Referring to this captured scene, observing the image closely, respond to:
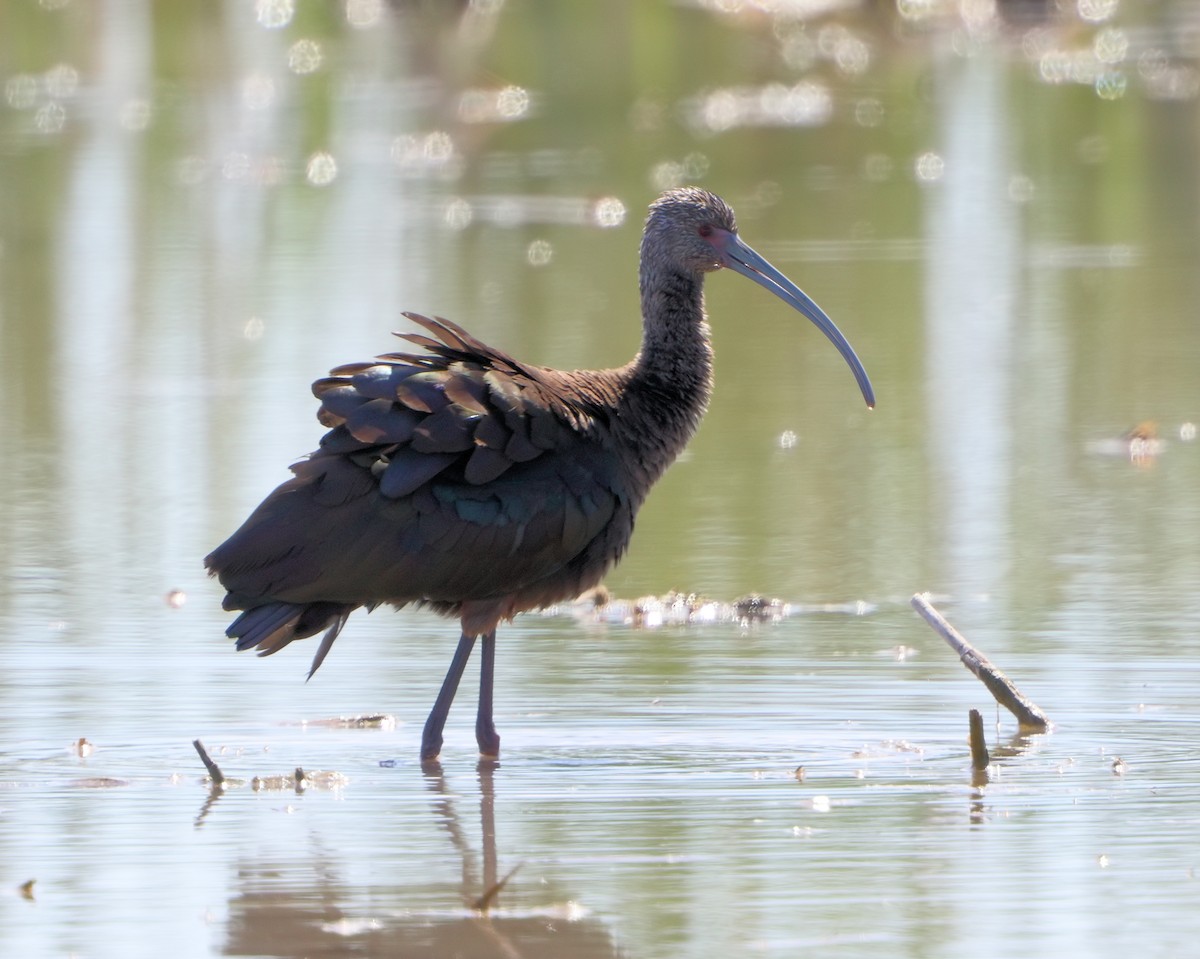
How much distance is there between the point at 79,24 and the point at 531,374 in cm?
3850

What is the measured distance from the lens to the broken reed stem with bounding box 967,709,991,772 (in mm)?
6871

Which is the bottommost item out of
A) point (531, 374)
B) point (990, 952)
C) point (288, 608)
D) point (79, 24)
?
point (990, 952)

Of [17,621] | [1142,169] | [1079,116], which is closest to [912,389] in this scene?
[17,621]

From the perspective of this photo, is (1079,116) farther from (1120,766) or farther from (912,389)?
(1120,766)

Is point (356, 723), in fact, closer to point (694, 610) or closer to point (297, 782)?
point (297, 782)

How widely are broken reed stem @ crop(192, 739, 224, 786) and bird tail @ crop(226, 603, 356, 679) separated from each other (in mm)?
427

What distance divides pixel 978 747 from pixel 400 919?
1.94m

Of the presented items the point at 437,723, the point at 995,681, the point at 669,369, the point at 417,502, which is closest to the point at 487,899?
the point at 437,723

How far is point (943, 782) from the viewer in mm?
6902

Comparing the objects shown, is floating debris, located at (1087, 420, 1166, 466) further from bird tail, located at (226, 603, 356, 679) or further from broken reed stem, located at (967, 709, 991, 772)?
bird tail, located at (226, 603, 356, 679)

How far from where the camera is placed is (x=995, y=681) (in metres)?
7.27

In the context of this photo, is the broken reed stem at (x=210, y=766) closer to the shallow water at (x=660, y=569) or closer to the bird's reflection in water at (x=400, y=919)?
the shallow water at (x=660, y=569)

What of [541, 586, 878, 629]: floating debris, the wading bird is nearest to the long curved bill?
[541, 586, 878, 629]: floating debris

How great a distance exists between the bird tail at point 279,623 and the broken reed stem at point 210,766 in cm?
43
